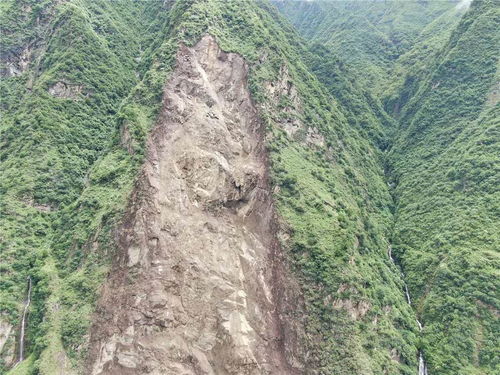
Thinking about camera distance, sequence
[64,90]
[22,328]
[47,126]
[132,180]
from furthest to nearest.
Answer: [64,90], [47,126], [132,180], [22,328]

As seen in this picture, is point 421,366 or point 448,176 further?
point 448,176

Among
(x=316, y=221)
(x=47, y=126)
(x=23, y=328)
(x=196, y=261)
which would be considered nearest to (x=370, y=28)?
(x=316, y=221)

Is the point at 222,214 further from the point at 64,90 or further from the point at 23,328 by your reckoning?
the point at 64,90

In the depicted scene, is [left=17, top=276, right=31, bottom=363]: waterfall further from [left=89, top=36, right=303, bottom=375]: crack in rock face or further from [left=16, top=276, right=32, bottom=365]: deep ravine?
[left=89, top=36, right=303, bottom=375]: crack in rock face

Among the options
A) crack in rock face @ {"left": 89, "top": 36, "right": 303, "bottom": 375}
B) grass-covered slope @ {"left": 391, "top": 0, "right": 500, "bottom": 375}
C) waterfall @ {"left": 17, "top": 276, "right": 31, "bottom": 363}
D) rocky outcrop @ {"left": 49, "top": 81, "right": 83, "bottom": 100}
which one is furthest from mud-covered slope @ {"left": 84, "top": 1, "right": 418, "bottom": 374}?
rocky outcrop @ {"left": 49, "top": 81, "right": 83, "bottom": 100}

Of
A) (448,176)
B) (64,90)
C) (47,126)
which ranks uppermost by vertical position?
(448,176)

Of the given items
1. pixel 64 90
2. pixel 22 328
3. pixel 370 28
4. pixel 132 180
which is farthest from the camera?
pixel 370 28

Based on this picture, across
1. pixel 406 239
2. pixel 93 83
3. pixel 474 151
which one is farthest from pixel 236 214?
pixel 474 151
